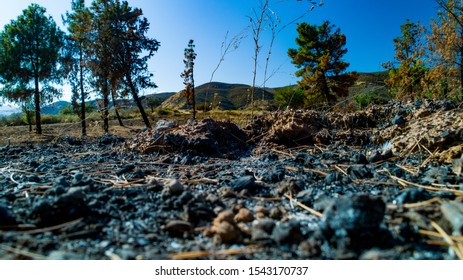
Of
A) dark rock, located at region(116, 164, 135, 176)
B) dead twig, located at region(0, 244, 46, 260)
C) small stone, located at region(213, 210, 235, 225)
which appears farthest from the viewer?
dark rock, located at region(116, 164, 135, 176)

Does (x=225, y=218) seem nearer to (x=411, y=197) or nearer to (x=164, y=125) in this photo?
(x=411, y=197)

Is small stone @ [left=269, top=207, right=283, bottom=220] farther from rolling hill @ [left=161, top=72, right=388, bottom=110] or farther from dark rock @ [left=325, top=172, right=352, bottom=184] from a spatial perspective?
rolling hill @ [left=161, top=72, right=388, bottom=110]

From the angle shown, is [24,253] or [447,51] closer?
[24,253]

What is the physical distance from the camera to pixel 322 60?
85.1 feet

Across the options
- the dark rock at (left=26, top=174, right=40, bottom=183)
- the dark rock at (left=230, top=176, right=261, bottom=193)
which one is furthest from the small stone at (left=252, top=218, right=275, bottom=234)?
the dark rock at (left=26, top=174, right=40, bottom=183)

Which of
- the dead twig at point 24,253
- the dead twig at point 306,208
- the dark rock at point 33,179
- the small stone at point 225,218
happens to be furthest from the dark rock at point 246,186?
the dark rock at point 33,179

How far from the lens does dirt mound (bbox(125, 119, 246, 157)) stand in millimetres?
3229

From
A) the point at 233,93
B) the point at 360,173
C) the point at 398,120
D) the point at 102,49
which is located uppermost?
the point at 233,93

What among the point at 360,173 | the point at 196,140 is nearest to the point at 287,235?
the point at 360,173

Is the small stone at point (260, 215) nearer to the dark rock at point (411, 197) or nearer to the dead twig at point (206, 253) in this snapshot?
the dead twig at point (206, 253)

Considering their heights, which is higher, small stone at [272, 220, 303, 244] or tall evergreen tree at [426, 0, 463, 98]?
tall evergreen tree at [426, 0, 463, 98]

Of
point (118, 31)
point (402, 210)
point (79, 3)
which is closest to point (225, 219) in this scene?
point (402, 210)

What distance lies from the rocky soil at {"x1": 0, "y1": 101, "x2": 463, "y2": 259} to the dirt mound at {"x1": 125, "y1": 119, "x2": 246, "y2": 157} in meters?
0.07

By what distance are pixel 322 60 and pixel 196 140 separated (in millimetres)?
26259
